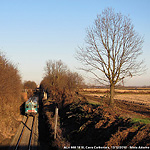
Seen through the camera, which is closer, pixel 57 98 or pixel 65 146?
pixel 65 146

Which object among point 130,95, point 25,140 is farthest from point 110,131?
point 130,95

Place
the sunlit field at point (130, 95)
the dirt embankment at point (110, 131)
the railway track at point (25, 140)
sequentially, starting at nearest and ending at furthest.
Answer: the dirt embankment at point (110, 131) → the railway track at point (25, 140) → the sunlit field at point (130, 95)

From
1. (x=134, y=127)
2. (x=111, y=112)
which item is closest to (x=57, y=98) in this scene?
(x=111, y=112)

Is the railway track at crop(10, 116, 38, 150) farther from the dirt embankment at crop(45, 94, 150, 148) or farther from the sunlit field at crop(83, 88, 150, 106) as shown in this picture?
the sunlit field at crop(83, 88, 150, 106)

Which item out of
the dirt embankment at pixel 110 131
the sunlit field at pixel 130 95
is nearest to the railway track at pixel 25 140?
the dirt embankment at pixel 110 131

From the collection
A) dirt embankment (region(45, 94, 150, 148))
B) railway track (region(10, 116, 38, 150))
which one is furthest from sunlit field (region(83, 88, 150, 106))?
dirt embankment (region(45, 94, 150, 148))

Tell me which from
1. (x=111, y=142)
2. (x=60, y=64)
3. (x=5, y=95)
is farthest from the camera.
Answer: (x=60, y=64)

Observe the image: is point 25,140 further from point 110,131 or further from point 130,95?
point 130,95

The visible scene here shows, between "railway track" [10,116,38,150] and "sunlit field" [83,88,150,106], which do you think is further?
"sunlit field" [83,88,150,106]

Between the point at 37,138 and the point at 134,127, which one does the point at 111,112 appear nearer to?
the point at 134,127

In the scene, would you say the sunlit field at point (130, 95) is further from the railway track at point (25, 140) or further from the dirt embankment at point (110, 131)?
the dirt embankment at point (110, 131)

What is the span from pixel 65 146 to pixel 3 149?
5270 mm

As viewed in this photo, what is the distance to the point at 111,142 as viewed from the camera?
24.1 ft

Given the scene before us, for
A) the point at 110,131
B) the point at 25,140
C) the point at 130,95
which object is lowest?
the point at 25,140
